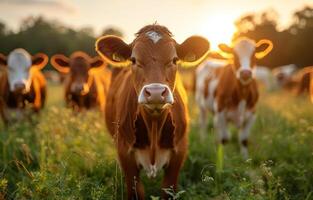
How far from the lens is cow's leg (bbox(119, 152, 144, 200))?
4094 mm

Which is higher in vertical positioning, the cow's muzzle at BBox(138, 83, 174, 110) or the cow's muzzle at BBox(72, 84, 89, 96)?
the cow's muzzle at BBox(138, 83, 174, 110)

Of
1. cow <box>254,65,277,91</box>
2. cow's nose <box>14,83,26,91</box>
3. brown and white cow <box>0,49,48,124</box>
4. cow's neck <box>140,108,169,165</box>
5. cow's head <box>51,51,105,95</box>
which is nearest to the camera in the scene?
cow's neck <box>140,108,169,165</box>

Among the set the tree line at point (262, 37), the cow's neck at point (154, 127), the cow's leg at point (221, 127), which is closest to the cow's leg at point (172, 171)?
the cow's neck at point (154, 127)

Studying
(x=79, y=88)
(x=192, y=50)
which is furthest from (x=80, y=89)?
(x=192, y=50)

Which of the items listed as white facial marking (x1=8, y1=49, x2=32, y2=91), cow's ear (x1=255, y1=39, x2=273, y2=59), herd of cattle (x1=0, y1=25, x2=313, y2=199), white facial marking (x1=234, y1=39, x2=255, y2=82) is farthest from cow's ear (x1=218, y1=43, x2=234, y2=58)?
white facial marking (x1=8, y1=49, x2=32, y2=91)

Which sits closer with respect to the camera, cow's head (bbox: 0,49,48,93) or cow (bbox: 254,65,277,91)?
cow's head (bbox: 0,49,48,93)

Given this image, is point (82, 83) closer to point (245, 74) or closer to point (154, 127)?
point (245, 74)

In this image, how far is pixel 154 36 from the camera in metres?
3.87

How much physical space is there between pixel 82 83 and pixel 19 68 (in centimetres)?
138

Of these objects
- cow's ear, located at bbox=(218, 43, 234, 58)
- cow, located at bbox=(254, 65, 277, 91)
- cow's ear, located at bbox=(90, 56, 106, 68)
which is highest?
cow's ear, located at bbox=(218, 43, 234, 58)

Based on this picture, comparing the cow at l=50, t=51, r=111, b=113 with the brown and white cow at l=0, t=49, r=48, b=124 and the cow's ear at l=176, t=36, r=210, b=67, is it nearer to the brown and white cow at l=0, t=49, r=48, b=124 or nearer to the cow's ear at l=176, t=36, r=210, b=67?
the brown and white cow at l=0, t=49, r=48, b=124

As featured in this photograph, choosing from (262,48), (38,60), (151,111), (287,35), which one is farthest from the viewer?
(287,35)

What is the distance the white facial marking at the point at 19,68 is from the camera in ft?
27.8

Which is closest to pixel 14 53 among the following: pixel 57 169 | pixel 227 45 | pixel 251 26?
pixel 227 45
